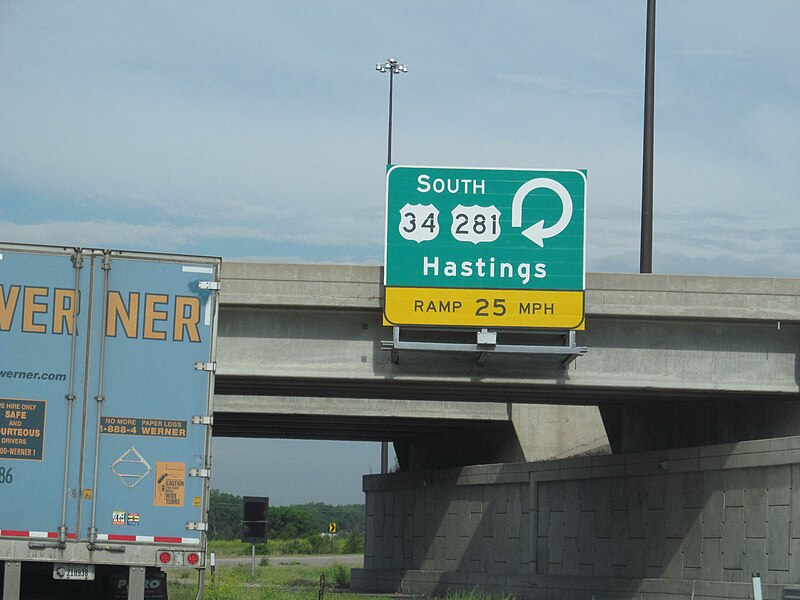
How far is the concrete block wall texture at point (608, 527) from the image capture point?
2233cm

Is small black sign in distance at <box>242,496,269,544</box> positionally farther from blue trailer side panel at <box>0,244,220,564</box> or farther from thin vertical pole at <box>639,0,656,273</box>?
blue trailer side panel at <box>0,244,220,564</box>

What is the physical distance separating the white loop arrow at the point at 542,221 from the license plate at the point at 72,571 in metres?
10.3

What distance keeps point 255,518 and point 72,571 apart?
12.1 m

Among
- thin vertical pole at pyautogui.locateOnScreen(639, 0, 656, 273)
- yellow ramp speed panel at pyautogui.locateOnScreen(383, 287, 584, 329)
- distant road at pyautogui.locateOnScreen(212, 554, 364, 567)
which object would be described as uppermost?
thin vertical pole at pyautogui.locateOnScreen(639, 0, 656, 273)

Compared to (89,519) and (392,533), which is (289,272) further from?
(392,533)

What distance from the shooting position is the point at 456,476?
121ft

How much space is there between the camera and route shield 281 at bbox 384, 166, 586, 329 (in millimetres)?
21375

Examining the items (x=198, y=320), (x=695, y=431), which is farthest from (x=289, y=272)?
(x=695, y=431)

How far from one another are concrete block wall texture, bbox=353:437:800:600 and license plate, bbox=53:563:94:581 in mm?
12277

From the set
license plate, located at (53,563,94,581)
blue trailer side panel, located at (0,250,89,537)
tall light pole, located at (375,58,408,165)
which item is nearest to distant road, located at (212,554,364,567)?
tall light pole, located at (375,58,408,165)

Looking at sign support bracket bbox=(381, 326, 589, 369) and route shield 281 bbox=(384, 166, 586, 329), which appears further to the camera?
route shield 281 bbox=(384, 166, 586, 329)

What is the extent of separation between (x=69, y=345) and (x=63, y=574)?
266cm

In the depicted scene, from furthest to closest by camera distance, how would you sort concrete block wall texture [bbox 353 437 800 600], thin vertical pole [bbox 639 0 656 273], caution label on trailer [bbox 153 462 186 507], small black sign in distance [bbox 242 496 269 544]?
thin vertical pole [bbox 639 0 656 273] → small black sign in distance [bbox 242 496 269 544] → concrete block wall texture [bbox 353 437 800 600] → caution label on trailer [bbox 153 462 186 507]

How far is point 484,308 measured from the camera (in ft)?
70.2
